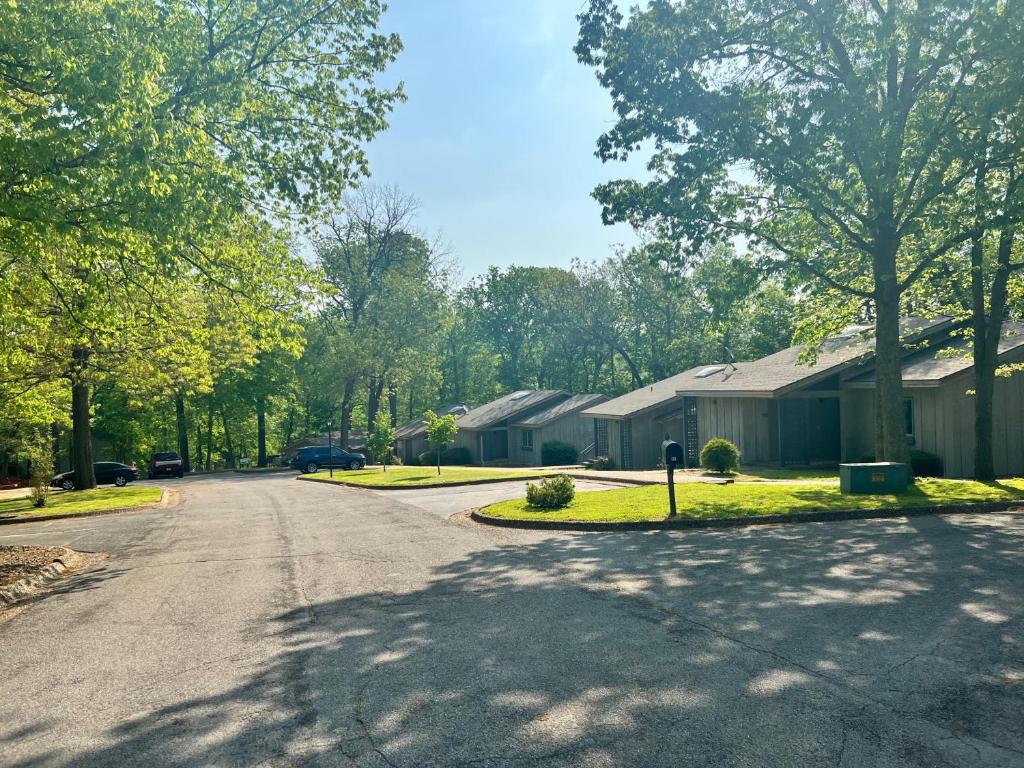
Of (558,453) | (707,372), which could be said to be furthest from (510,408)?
(707,372)

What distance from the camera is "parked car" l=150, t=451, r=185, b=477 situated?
48562 millimetres

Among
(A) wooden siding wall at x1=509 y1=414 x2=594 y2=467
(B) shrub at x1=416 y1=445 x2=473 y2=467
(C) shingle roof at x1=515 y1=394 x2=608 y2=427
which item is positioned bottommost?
(B) shrub at x1=416 y1=445 x2=473 y2=467

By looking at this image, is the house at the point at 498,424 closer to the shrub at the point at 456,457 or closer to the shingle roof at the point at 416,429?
the shrub at the point at 456,457

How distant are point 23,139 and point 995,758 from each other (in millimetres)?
11796

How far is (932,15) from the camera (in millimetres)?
16344

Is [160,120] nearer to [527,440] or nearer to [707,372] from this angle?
[707,372]

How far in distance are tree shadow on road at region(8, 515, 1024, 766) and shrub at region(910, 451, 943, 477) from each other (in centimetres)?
1574

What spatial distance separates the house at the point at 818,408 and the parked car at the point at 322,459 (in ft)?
Result: 60.8

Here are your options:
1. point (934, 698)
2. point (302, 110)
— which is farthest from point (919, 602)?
point (302, 110)

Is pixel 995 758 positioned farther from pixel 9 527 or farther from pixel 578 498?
pixel 9 527

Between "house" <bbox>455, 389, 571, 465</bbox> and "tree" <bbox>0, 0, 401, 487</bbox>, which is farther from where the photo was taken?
"house" <bbox>455, 389, 571, 465</bbox>

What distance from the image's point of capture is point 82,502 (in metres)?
25.8

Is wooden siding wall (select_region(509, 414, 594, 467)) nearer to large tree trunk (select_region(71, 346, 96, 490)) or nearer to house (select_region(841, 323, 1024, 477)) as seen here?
house (select_region(841, 323, 1024, 477))

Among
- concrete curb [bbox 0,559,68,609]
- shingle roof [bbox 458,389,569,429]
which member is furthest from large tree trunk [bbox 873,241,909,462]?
shingle roof [bbox 458,389,569,429]
